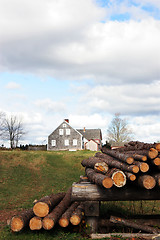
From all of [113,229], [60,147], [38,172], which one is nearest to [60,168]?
[38,172]

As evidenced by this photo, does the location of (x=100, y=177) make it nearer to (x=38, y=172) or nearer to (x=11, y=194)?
(x=11, y=194)

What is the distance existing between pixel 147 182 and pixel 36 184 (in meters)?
15.2

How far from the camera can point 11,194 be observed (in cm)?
1797

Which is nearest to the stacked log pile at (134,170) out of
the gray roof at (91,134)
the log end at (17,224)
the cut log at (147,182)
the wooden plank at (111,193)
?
the cut log at (147,182)

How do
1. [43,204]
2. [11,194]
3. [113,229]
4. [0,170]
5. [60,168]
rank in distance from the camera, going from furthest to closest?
[60,168]
[0,170]
[11,194]
[113,229]
[43,204]

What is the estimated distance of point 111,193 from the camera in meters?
7.86

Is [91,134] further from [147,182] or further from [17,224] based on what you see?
[147,182]

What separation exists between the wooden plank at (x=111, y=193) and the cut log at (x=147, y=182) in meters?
0.63

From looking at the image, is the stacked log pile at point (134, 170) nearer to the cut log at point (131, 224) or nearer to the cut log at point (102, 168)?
the cut log at point (102, 168)

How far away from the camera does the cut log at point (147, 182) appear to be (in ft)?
24.2

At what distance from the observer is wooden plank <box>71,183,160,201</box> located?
7.88m

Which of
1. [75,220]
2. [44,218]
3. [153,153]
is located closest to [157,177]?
[153,153]

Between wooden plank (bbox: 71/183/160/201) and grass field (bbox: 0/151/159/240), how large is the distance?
1246 mm

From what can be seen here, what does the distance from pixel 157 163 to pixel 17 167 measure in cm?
1914
